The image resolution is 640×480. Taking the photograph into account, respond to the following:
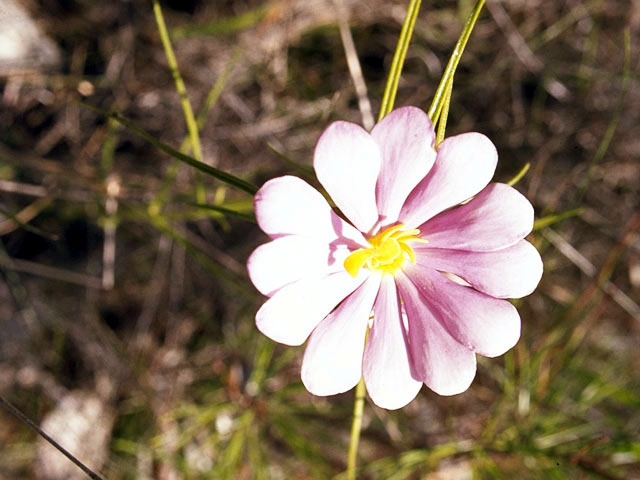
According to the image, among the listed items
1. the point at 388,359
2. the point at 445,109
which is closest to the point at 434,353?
the point at 388,359

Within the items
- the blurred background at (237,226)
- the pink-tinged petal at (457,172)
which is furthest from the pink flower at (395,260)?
the blurred background at (237,226)

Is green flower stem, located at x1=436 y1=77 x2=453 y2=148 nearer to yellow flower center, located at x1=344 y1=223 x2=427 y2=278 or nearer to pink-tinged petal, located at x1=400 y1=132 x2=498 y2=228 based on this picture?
pink-tinged petal, located at x1=400 y1=132 x2=498 y2=228

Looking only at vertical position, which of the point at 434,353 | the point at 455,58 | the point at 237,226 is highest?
the point at 237,226

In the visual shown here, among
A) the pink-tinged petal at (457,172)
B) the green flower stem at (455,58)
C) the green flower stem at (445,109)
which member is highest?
the green flower stem at (455,58)

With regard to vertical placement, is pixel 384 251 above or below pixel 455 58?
below

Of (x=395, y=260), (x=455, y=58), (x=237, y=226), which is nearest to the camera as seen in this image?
(x=455, y=58)

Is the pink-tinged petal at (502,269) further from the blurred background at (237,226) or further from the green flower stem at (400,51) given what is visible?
the blurred background at (237,226)

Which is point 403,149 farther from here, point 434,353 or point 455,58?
point 434,353

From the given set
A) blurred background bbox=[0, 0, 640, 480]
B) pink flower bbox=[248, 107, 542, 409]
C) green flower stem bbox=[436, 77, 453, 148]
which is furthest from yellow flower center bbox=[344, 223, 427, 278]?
blurred background bbox=[0, 0, 640, 480]
